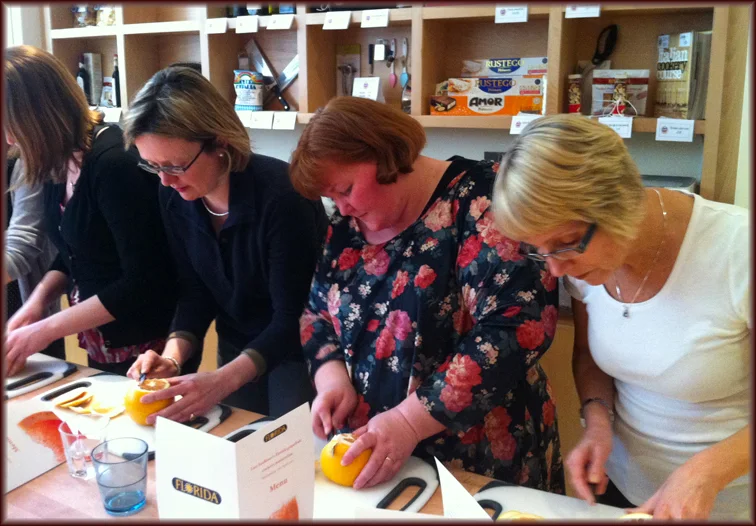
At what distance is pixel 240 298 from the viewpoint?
1582 mm

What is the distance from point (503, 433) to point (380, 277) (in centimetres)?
39

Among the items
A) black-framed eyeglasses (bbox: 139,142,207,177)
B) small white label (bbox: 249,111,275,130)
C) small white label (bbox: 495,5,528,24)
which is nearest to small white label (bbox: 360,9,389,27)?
small white label (bbox: 495,5,528,24)

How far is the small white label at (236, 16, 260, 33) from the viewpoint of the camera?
253 cm

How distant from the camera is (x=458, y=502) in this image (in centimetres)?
90

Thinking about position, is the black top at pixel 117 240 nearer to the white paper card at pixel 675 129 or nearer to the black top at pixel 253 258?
the black top at pixel 253 258

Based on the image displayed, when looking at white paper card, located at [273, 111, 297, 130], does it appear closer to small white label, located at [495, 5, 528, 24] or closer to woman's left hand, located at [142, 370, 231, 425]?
small white label, located at [495, 5, 528, 24]

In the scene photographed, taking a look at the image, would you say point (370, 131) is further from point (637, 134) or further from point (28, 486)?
point (637, 134)

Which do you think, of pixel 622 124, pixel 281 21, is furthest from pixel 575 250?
pixel 281 21

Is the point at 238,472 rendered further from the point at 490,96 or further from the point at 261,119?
the point at 261,119

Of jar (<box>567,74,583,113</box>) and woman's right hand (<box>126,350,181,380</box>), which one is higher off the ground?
jar (<box>567,74,583,113</box>)

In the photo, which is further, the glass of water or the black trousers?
the black trousers

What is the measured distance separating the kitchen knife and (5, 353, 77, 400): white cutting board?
1.46 meters

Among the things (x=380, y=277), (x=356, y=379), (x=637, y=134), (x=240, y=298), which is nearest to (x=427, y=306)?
(x=380, y=277)

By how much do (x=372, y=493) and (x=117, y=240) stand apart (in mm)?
946
